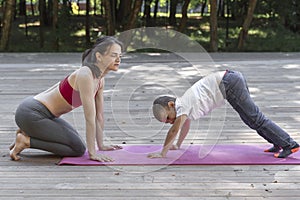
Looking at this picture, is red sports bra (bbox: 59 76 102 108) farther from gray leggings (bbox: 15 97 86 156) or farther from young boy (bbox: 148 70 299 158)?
young boy (bbox: 148 70 299 158)

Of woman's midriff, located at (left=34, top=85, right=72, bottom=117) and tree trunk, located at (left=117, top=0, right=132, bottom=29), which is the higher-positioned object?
woman's midriff, located at (left=34, top=85, right=72, bottom=117)

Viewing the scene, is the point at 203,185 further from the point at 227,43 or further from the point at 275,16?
the point at 275,16

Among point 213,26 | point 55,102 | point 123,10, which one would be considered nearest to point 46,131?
point 55,102

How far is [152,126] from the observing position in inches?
174

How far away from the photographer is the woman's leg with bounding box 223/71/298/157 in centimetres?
333

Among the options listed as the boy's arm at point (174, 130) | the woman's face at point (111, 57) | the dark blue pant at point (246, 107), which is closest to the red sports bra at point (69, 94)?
the woman's face at point (111, 57)

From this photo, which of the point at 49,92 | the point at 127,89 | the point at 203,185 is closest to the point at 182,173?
the point at 203,185

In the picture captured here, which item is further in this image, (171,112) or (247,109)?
(247,109)

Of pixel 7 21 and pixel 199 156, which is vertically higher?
pixel 7 21

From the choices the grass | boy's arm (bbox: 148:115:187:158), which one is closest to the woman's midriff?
Answer: boy's arm (bbox: 148:115:187:158)

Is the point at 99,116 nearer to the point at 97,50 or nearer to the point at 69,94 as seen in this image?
the point at 69,94

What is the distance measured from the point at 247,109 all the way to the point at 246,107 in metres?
0.02

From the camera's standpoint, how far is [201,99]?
3.26 meters

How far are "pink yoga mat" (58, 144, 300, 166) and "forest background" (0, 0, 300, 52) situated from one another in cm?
528
